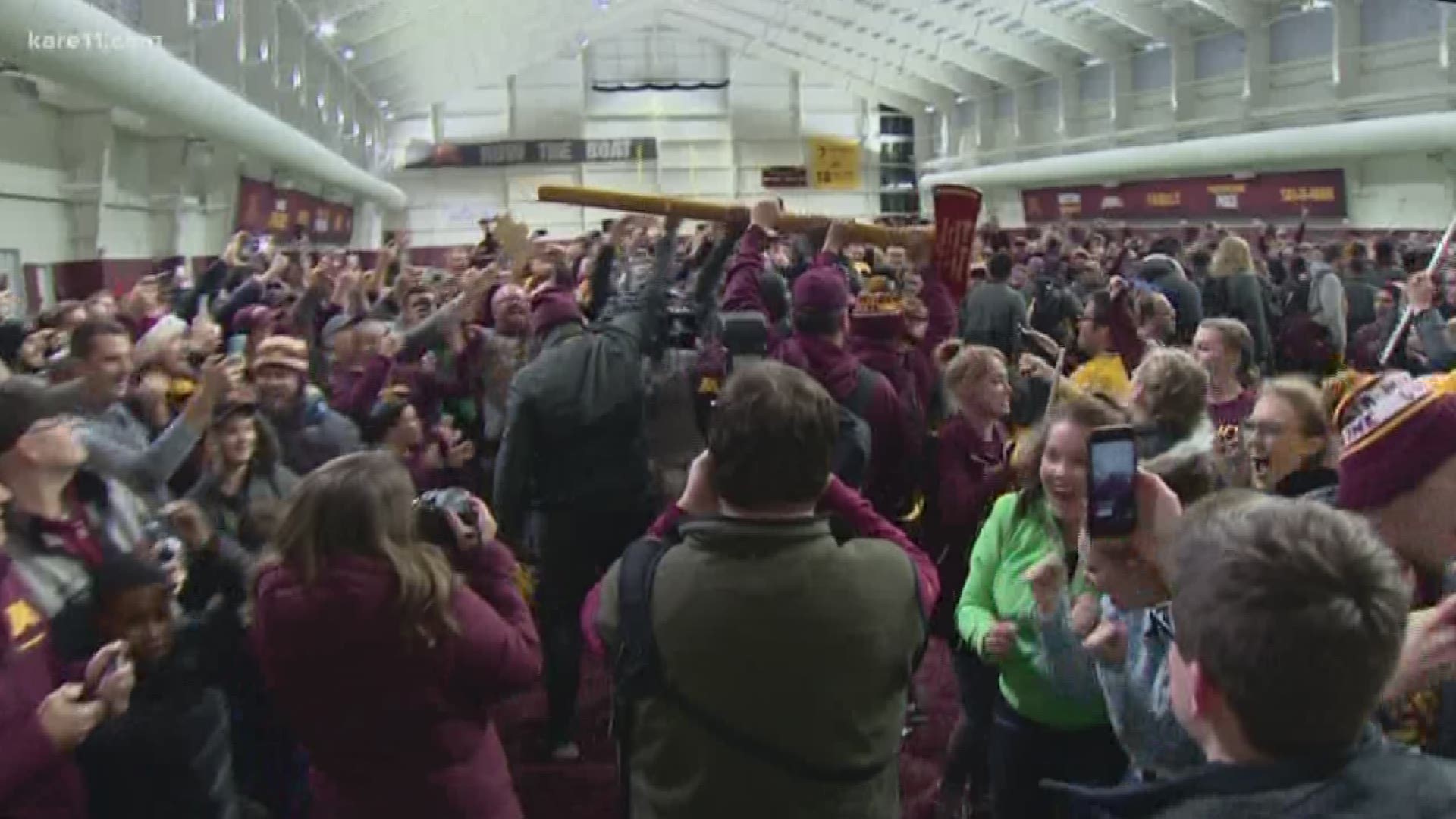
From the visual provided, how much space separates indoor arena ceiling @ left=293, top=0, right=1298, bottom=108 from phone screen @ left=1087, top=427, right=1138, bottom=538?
1903cm

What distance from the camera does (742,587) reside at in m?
2.00

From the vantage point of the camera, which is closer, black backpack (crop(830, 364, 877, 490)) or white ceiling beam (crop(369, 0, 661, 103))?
black backpack (crop(830, 364, 877, 490))

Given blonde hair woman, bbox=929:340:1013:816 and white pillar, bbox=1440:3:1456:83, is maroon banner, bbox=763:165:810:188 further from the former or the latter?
blonde hair woman, bbox=929:340:1013:816

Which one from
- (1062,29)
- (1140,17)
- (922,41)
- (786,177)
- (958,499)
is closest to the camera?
(958,499)

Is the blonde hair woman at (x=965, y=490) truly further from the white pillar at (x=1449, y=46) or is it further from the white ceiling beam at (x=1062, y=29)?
the white ceiling beam at (x=1062, y=29)

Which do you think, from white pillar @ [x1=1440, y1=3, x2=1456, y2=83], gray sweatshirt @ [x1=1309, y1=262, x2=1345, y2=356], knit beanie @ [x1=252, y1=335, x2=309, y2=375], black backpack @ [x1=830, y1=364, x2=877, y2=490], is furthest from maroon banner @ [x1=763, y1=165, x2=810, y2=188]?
knit beanie @ [x1=252, y1=335, x2=309, y2=375]

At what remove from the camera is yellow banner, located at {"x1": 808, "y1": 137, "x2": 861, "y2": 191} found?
2103cm

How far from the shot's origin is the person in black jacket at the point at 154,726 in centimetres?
253

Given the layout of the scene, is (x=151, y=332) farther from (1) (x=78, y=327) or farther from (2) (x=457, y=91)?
(2) (x=457, y=91)

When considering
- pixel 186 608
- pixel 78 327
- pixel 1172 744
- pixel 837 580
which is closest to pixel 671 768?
pixel 837 580

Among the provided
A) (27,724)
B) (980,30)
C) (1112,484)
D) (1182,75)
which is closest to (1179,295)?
(1112,484)

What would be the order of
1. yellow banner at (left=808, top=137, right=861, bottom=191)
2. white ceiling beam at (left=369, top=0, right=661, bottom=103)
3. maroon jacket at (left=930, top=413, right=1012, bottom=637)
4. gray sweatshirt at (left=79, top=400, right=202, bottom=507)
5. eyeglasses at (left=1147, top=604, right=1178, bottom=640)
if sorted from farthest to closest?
white ceiling beam at (left=369, top=0, right=661, bottom=103)
yellow banner at (left=808, top=137, right=861, bottom=191)
maroon jacket at (left=930, top=413, right=1012, bottom=637)
gray sweatshirt at (left=79, top=400, right=202, bottom=507)
eyeglasses at (left=1147, top=604, right=1178, bottom=640)

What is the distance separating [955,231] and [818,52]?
27.5m

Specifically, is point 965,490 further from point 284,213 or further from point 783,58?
point 783,58
